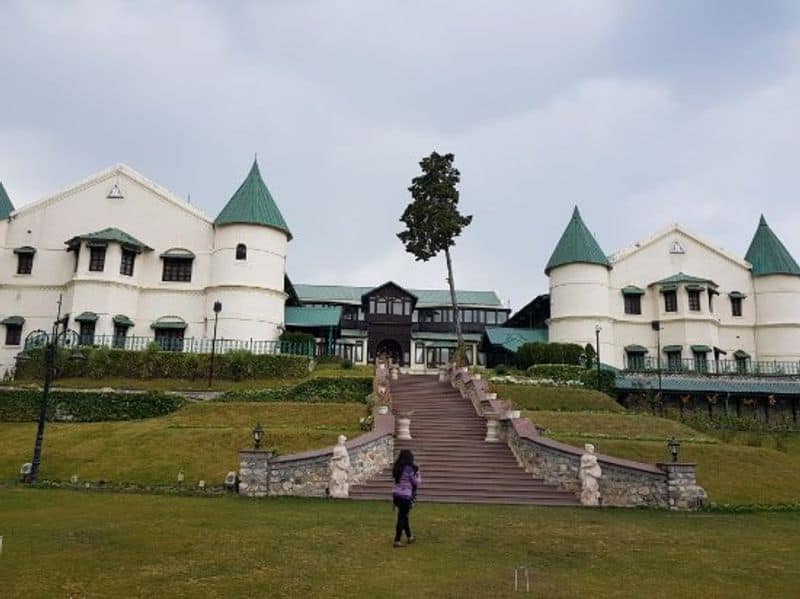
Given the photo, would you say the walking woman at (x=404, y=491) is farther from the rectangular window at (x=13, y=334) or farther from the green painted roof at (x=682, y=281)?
the green painted roof at (x=682, y=281)

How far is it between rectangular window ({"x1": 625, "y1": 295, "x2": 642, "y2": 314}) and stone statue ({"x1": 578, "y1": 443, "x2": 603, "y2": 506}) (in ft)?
103

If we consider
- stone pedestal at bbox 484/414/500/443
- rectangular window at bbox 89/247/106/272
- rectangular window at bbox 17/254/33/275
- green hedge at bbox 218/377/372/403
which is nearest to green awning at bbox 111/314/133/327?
rectangular window at bbox 89/247/106/272

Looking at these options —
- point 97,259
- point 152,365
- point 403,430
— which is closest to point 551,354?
point 403,430

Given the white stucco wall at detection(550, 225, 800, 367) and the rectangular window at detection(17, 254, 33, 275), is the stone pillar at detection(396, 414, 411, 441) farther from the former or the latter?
the rectangular window at detection(17, 254, 33, 275)

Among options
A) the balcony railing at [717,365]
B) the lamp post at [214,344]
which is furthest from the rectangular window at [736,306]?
the lamp post at [214,344]

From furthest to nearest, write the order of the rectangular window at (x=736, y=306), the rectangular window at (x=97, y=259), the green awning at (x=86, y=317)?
1. the rectangular window at (x=736, y=306)
2. the rectangular window at (x=97, y=259)
3. the green awning at (x=86, y=317)

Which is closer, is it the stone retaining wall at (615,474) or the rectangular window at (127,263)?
the stone retaining wall at (615,474)

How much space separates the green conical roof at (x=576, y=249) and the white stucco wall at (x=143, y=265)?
18.8 meters

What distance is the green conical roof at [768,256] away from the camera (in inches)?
1822

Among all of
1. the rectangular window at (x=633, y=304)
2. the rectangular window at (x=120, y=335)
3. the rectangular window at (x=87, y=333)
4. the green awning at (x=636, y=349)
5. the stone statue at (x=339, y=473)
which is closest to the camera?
the stone statue at (x=339, y=473)

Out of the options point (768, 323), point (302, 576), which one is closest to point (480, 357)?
point (768, 323)

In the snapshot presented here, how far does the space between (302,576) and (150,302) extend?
34.4 metres

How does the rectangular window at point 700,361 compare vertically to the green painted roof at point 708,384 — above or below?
above

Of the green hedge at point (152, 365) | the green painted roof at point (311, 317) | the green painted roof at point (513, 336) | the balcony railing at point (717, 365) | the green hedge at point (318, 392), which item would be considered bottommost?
the green hedge at point (318, 392)
